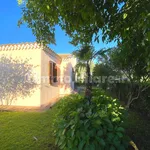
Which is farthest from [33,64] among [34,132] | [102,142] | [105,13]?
[105,13]

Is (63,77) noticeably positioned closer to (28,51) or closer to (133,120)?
(28,51)

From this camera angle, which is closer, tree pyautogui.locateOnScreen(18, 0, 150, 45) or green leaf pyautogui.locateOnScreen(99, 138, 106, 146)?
tree pyautogui.locateOnScreen(18, 0, 150, 45)

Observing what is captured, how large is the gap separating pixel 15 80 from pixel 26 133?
18.9 ft

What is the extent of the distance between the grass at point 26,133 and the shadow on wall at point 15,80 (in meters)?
3.31

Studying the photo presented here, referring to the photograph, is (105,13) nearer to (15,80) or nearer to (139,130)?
(139,130)

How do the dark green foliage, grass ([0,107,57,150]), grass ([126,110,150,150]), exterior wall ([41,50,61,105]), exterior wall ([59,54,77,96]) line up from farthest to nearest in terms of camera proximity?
exterior wall ([59,54,77,96]) → exterior wall ([41,50,61,105]) → the dark green foliage → grass ([126,110,150,150]) → grass ([0,107,57,150])

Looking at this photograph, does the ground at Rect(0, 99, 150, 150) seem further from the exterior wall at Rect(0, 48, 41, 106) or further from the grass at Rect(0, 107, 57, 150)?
the exterior wall at Rect(0, 48, 41, 106)

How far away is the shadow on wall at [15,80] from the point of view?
34.1 ft

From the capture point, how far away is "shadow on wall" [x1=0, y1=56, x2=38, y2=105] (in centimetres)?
1038

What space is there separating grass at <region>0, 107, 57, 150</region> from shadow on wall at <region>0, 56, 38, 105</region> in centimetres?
331

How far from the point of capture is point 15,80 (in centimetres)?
1044

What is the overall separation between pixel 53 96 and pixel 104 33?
11.0 meters

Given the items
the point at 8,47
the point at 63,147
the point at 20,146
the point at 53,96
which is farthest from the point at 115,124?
the point at 53,96

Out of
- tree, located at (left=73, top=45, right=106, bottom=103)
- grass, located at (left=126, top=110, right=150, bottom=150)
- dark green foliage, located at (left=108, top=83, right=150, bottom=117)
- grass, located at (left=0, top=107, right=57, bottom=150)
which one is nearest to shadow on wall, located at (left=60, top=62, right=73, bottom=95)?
dark green foliage, located at (left=108, top=83, right=150, bottom=117)
